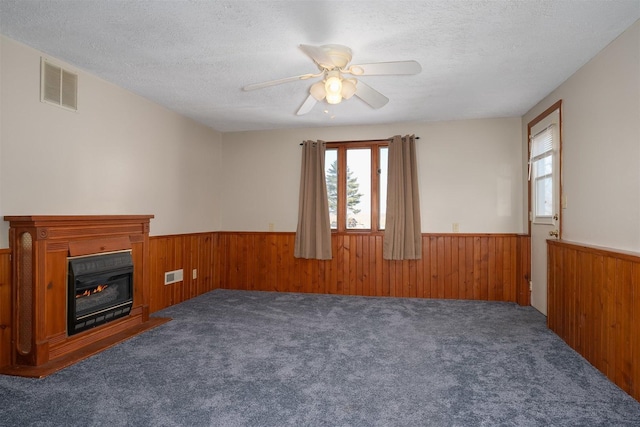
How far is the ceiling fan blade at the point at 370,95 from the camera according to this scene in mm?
2789

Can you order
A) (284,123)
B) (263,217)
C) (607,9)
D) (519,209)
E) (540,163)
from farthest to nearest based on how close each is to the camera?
(263,217) → (284,123) → (519,209) → (540,163) → (607,9)

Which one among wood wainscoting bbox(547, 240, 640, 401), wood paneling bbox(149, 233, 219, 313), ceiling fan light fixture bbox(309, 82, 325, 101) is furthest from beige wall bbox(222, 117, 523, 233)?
ceiling fan light fixture bbox(309, 82, 325, 101)

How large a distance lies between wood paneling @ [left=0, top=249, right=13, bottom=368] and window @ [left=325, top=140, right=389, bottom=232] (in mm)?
3574

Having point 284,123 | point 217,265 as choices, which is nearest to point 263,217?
point 217,265

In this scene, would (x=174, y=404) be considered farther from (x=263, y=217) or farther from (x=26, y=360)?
(x=263, y=217)

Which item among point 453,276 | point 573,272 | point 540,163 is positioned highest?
point 540,163

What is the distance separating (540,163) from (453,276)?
173 centimetres

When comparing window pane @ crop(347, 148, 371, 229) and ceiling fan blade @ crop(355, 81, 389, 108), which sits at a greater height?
ceiling fan blade @ crop(355, 81, 389, 108)

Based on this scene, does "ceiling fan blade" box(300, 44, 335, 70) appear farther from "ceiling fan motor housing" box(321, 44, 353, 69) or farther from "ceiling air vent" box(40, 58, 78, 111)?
"ceiling air vent" box(40, 58, 78, 111)

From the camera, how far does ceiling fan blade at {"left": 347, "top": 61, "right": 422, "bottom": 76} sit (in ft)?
7.72

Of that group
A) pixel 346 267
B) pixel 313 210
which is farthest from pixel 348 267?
pixel 313 210

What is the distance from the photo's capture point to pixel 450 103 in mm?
4211

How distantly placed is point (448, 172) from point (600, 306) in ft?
8.70

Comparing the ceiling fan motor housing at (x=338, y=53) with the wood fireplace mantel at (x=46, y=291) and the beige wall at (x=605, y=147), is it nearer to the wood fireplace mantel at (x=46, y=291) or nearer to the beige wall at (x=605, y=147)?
the beige wall at (x=605, y=147)
